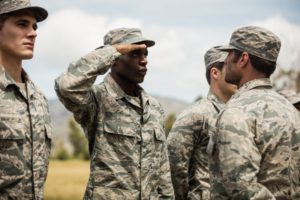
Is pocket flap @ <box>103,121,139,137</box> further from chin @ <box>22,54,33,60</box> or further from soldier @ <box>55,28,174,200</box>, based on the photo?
chin @ <box>22,54,33,60</box>

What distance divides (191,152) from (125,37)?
1403 mm

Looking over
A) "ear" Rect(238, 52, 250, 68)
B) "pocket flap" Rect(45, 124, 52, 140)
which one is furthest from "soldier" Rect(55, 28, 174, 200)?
"ear" Rect(238, 52, 250, 68)

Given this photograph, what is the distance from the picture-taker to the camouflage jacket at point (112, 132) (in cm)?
500

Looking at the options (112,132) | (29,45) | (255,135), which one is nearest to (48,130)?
(29,45)

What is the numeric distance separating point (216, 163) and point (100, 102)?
4.49ft

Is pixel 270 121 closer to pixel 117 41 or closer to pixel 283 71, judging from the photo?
pixel 117 41

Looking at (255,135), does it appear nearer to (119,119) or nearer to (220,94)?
(119,119)

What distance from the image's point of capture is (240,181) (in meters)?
4.09

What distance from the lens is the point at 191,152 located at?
6176 mm

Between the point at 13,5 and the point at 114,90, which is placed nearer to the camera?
the point at 13,5

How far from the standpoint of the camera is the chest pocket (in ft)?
13.8

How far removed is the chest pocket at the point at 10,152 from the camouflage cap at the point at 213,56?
305 centimetres

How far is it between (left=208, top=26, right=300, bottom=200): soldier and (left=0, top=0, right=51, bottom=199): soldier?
4.19ft

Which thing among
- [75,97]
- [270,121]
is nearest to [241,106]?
[270,121]
